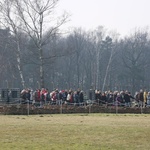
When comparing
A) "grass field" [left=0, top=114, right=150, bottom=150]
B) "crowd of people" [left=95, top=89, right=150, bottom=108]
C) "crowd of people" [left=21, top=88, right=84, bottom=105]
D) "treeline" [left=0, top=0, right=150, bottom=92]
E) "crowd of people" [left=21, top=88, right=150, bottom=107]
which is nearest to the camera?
"grass field" [left=0, top=114, right=150, bottom=150]

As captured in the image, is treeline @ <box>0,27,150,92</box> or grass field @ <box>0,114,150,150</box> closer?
grass field @ <box>0,114,150,150</box>

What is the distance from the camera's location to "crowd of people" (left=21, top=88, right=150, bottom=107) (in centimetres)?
4241

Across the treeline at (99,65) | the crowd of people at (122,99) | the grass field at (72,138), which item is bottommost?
the grass field at (72,138)

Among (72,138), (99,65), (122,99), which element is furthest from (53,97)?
(99,65)

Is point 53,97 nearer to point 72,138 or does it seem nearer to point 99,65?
point 72,138

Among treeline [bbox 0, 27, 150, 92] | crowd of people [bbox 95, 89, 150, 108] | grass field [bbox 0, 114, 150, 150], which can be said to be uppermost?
treeline [bbox 0, 27, 150, 92]

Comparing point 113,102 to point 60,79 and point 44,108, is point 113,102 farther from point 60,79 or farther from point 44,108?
point 60,79

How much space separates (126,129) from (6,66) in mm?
57005

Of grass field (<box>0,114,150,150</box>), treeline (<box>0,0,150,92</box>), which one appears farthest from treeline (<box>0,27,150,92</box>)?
grass field (<box>0,114,150,150</box>)

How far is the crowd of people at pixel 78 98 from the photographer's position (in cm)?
4241

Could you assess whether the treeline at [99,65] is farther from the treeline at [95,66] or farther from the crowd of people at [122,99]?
the crowd of people at [122,99]

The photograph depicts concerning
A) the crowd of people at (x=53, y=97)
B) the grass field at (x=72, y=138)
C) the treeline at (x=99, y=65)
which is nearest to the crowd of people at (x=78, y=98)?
the crowd of people at (x=53, y=97)

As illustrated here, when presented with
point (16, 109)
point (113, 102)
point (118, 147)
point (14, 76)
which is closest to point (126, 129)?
point (118, 147)

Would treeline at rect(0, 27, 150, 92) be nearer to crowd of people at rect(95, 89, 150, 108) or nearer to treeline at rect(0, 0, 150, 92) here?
treeline at rect(0, 0, 150, 92)
